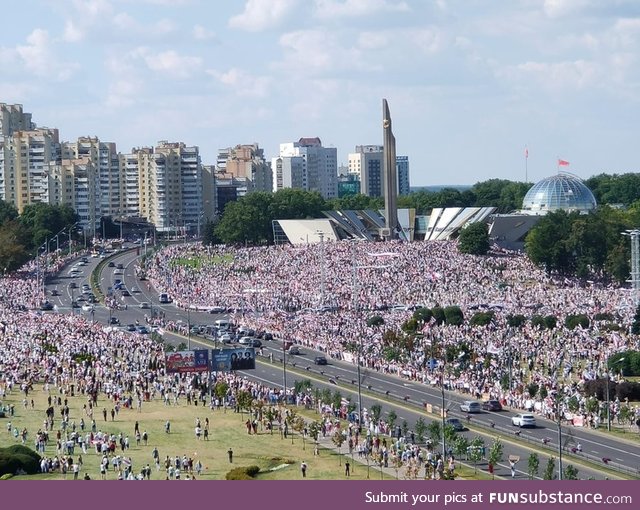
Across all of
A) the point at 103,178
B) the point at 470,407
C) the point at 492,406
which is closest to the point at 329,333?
the point at 492,406

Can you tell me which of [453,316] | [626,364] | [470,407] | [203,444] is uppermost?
[453,316]

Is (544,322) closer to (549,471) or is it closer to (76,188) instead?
(549,471)

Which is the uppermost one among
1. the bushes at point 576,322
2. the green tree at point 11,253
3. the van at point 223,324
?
the green tree at point 11,253

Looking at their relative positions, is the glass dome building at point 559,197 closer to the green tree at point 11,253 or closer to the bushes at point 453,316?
the green tree at point 11,253

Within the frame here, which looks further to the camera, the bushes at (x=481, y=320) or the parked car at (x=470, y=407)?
the bushes at (x=481, y=320)

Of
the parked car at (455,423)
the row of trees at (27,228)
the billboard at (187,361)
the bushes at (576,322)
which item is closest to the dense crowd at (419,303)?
the bushes at (576,322)

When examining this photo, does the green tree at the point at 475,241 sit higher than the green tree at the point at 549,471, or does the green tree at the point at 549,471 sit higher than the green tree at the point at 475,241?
the green tree at the point at 475,241

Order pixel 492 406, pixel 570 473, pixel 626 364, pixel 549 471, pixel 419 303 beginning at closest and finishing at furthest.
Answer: pixel 570 473 < pixel 549 471 < pixel 492 406 < pixel 626 364 < pixel 419 303

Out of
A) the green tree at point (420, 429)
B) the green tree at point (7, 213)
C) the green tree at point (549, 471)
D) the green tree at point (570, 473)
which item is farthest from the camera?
the green tree at point (7, 213)
